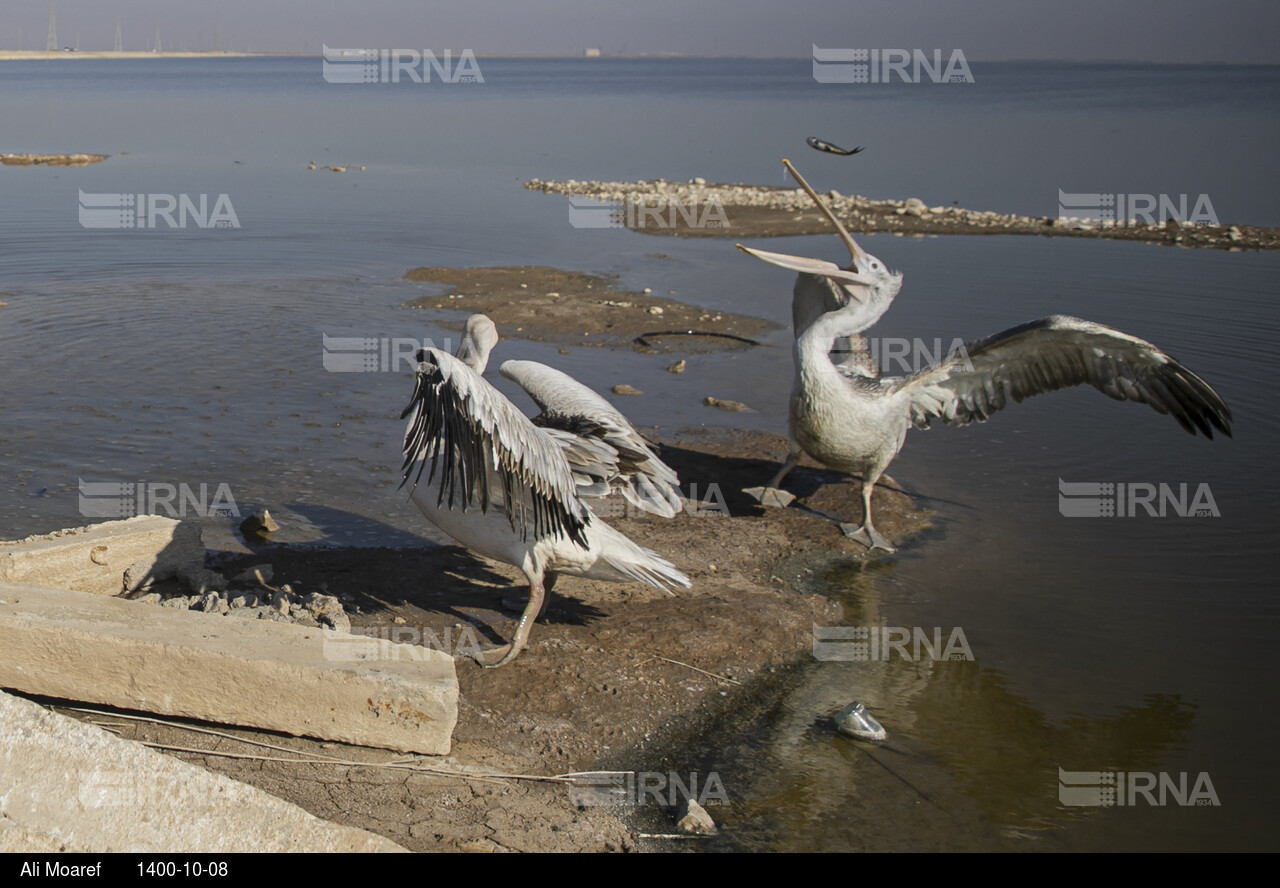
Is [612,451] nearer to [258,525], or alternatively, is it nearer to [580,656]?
[580,656]

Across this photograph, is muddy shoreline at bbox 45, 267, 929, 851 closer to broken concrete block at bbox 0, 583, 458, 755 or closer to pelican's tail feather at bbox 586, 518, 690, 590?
broken concrete block at bbox 0, 583, 458, 755

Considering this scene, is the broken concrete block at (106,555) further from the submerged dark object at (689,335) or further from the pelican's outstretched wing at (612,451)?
the submerged dark object at (689,335)

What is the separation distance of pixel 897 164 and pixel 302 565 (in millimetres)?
27685

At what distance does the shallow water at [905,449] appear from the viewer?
4.74 m

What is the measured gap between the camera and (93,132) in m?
36.1

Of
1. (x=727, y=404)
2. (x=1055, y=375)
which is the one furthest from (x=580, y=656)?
(x=727, y=404)

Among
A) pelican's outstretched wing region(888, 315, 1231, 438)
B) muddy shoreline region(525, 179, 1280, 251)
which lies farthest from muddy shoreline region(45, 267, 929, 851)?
muddy shoreline region(525, 179, 1280, 251)

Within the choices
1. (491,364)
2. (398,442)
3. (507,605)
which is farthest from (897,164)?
(507,605)

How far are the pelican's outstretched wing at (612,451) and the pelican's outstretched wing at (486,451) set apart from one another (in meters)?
0.28

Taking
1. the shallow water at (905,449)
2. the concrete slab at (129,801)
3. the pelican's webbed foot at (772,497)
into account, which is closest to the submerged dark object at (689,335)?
the shallow water at (905,449)

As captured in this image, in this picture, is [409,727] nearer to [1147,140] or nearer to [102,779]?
[102,779]

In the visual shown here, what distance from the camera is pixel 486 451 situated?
489 centimetres

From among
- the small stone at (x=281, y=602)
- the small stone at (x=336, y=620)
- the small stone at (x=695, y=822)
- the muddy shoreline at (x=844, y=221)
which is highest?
the muddy shoreline at (x=844, y=221)
